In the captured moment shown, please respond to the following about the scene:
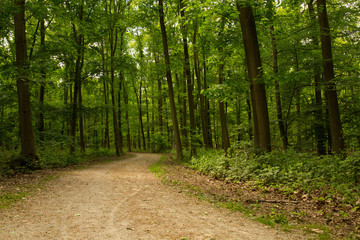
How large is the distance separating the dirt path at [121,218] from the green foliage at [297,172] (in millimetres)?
2374

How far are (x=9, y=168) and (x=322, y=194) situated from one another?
12.1 m

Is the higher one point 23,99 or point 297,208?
point 23,99

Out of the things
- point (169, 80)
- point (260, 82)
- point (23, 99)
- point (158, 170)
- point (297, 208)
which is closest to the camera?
point (297, 208)

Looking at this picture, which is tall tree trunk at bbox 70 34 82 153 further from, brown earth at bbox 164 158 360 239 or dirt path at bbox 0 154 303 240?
brown earth at bbox 164 158 360 239

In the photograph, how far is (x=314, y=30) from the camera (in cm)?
1068

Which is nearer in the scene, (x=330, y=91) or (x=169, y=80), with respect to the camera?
(x=330, y=91)

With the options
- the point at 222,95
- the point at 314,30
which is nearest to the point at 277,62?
the point at 314,30

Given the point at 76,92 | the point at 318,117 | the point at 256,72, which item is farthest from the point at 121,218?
the point at 76,92

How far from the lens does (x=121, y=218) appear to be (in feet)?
15.4

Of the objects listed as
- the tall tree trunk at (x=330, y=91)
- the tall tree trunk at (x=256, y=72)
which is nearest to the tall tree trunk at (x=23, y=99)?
the tall tree trunk at (x=256, y=72)

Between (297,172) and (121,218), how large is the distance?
5550mm

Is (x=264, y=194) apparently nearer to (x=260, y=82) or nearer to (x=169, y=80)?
(x=260, y=82)

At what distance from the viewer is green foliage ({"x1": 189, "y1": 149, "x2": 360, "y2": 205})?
18.8 feet

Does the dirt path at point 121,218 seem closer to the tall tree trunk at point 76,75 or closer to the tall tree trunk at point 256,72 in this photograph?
the tall tree trunk at point 256,72
